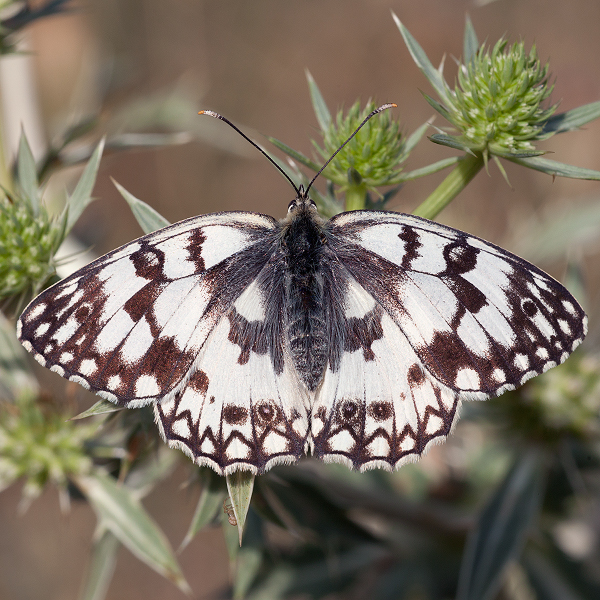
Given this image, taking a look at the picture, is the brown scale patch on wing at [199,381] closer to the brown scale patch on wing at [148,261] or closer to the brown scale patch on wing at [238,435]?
the brown scale patch on wing at [238,435]

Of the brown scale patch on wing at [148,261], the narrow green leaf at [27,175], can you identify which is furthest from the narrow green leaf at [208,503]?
the narrow green leaf at [27,175]

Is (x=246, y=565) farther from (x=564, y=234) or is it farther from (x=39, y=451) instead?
(x=564, y=234)

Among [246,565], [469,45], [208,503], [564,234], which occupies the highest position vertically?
[469,45]

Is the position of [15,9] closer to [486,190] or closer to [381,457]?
[381,457]

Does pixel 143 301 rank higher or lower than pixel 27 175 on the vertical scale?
lower

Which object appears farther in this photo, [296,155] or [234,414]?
[234,414]

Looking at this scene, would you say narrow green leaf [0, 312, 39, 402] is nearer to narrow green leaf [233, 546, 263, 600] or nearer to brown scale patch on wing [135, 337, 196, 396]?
brown scale patch on wing [135, 337, 196, 396]

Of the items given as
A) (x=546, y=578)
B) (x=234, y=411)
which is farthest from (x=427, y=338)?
(x=546, y=578)

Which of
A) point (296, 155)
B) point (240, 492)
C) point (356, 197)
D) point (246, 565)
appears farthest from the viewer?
point (246, 565)

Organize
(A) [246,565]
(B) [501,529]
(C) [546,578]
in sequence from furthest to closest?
(C) [546,578]
(B) [501,529]
(A) [246,565]
